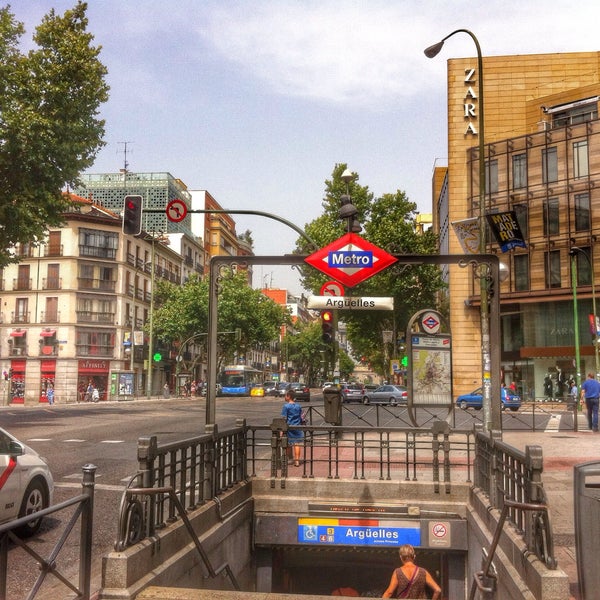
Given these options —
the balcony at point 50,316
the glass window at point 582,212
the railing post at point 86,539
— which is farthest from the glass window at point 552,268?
the railing post at point 86,539

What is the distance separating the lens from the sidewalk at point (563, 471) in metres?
7.66

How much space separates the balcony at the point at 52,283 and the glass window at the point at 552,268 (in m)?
38.3

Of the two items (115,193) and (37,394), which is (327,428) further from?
(115,193)

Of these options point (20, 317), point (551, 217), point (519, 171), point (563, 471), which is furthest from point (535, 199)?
point (20, 317)

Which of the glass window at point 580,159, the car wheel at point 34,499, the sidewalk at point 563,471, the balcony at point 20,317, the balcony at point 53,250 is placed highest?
the glass window at point 580,159

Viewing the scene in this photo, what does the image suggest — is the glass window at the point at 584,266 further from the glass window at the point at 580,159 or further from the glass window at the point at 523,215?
the glass window at the point at 580,159

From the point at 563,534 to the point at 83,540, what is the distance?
5742 mm

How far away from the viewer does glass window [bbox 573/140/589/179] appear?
1717 inches

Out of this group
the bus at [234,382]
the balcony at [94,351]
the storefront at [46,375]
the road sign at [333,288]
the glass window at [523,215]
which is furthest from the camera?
the bus at [234,382]

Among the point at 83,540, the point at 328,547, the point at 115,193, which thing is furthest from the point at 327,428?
the point at 115,193

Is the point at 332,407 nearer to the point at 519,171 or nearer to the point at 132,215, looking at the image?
the point at 132,215

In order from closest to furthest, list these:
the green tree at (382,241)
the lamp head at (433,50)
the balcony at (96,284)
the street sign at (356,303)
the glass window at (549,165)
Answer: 1. the street sign at (356,303)
2. the lamp head at (433,50)
3. the glass window at (549,165)
4. the green tree at (382,241)
5. the balcony at (96,284)

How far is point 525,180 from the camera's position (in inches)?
1821

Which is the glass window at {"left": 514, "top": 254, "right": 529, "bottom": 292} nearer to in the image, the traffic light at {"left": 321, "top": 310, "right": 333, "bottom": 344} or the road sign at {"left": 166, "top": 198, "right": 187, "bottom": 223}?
the traffic light at {"left": 321, "top": 310, "right": 333, "bottom": 344}
